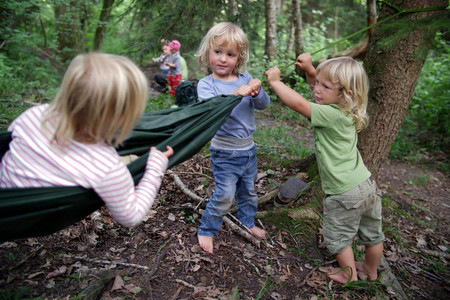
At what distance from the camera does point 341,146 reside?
2.16m

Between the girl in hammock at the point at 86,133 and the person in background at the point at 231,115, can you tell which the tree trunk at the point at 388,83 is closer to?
the person in background at the point at 231,115

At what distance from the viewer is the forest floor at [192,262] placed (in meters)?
2.01

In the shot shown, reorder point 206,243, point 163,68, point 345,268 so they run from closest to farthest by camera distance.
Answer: point 345,268, point 206,243, point 163,68

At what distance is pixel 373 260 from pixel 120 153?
2.12 metres

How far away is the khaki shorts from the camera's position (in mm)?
2186

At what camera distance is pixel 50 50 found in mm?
11102

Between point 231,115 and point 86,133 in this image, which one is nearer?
point 86,133

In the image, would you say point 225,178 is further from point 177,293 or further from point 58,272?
Result: point 58,272

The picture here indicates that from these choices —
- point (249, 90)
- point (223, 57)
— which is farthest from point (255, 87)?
point (223, 57)

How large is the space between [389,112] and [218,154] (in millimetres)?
1661

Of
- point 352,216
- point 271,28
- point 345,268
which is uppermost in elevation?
point 271,28

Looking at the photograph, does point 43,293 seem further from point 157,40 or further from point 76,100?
point 157,40

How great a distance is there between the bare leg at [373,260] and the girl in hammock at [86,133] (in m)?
1.90

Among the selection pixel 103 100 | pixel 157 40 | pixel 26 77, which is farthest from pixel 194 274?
pixel 26 77
